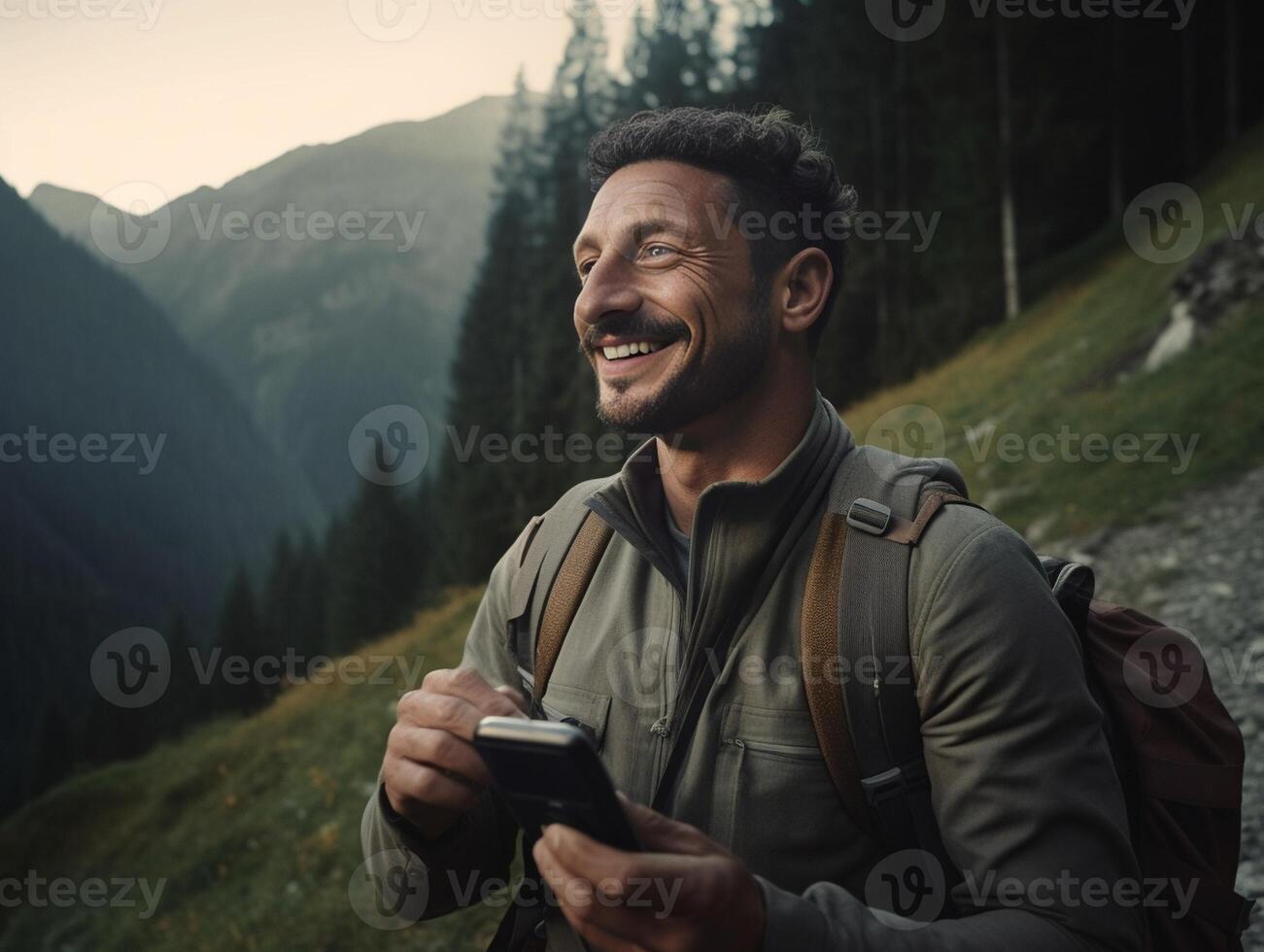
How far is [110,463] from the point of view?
113250mm

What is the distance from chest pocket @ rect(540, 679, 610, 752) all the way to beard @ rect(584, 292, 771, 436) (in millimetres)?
695

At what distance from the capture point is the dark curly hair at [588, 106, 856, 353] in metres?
2.53

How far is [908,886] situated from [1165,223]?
2349cm

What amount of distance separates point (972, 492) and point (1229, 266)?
531cm

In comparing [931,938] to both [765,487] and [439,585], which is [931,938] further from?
[439,585]

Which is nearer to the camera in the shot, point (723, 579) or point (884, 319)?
point (723, 579)

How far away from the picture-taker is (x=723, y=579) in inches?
88.6

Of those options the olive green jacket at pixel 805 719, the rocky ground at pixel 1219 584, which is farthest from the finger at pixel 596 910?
the rocky ground at pixel 1219 584

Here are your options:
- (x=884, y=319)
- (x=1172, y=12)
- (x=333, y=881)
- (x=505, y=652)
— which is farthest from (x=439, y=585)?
(x=505, y=652)

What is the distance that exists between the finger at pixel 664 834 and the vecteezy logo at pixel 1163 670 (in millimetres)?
1185
